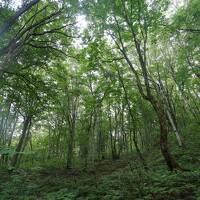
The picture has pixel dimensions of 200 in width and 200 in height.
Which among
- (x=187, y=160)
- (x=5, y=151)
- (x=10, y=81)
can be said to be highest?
(x=10, y=81)

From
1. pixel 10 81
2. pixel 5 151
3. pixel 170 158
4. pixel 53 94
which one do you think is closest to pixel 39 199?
pixel 5 151

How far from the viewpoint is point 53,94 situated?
460 inches

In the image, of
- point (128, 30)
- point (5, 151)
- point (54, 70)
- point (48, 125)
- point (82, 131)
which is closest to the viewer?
point (5, 151)

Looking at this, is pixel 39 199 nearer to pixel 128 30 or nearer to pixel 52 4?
pixel 128 30

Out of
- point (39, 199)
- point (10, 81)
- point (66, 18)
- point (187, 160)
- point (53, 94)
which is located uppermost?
point (66, 18)

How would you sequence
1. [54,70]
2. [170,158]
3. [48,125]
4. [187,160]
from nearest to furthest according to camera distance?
[170,158] < [187,160] < [54,70] < [48,125]

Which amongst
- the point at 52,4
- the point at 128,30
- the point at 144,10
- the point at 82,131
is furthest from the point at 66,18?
the point at 82,131

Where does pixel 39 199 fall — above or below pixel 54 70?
below

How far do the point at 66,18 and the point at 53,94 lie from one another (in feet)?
13.2

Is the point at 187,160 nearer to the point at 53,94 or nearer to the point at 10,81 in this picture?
the point at 53,94

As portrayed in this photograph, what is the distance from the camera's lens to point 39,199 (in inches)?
271

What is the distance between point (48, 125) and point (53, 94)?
17.5 meters

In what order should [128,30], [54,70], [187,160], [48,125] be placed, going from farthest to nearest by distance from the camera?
[48,125]
[54,70]
[187,160]
[128,30]

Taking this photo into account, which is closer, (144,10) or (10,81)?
(144,10)
